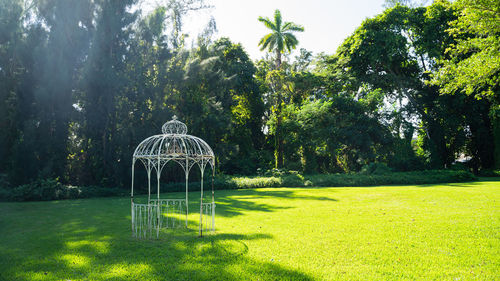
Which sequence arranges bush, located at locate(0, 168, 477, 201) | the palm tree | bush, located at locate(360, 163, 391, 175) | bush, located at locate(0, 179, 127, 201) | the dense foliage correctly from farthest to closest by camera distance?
the palm tree → bush, located at locate(360, 163, 391, 175) → bush, located at locate(0, 168, 477, 201) → the dense foliage → bush, located at locate(0, 179, 127, 201)

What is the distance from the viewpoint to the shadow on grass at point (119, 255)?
463 cm

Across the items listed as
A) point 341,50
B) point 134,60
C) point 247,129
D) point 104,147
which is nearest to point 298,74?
point 341,50

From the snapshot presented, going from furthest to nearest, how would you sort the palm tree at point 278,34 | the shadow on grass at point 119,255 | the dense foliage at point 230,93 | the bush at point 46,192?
1. the palm tree at point 278,34
2. the dense foliage at point 230,93
3. the bush at point 46,192
4. the shadow on grass at point 119,255

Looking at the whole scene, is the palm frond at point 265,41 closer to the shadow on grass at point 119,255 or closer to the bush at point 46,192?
the bush at point 46,192

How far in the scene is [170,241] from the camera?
6543 millimetres

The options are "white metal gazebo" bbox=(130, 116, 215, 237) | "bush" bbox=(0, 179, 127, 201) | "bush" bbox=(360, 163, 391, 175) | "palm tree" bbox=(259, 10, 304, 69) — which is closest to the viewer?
"white metal gazebo" bbox=(130, 116, 215, 237)

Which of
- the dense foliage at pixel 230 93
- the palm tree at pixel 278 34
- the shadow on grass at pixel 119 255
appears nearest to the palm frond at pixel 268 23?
the palm tree at pixel 278 34

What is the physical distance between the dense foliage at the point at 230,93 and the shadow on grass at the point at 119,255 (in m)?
8.49

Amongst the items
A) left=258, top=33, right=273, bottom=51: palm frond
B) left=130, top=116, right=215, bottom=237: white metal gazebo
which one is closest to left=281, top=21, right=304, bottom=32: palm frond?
left=258, top=33, right=273, bottom=51: palm frond

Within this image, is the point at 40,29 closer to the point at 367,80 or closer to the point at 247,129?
the point at 247,129

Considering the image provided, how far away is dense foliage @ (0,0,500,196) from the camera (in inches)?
596

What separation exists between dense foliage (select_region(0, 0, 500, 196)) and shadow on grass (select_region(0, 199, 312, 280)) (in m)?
8.49

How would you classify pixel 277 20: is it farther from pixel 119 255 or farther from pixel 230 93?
pixel 119 255

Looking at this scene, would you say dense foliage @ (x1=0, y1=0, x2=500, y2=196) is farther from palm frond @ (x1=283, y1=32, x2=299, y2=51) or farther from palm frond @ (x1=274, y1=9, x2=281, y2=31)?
palm frond @ (x1=274, y1=9, x2=281, y2=31)
